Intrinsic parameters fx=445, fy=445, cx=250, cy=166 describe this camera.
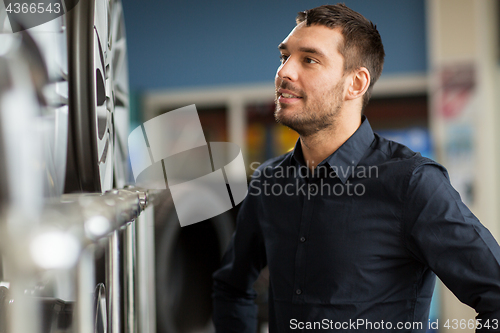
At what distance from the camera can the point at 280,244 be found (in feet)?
2.93

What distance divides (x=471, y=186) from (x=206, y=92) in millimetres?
1650

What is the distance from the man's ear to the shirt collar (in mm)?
62

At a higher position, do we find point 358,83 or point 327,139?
point 358,83

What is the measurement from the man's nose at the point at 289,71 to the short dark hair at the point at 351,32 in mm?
90

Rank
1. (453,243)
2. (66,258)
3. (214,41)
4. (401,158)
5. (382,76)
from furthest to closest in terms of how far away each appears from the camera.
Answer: (214,41) < (382,76) < (401,158) < (453,243) < (66,258)

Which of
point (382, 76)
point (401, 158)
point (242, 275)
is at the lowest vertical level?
point (242, 275)

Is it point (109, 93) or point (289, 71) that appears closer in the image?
point (109, 93)

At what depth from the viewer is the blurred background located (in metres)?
2.41

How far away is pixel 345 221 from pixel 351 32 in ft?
1.26

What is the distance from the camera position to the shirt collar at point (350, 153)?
867 mm

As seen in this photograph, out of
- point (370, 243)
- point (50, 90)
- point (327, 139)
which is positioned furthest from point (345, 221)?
point (50, 90)

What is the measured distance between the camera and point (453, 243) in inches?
27.7

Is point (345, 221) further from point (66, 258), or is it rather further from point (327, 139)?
point (66, 258)

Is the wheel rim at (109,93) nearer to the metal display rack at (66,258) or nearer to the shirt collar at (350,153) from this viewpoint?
the metal display rack at (66,258)
